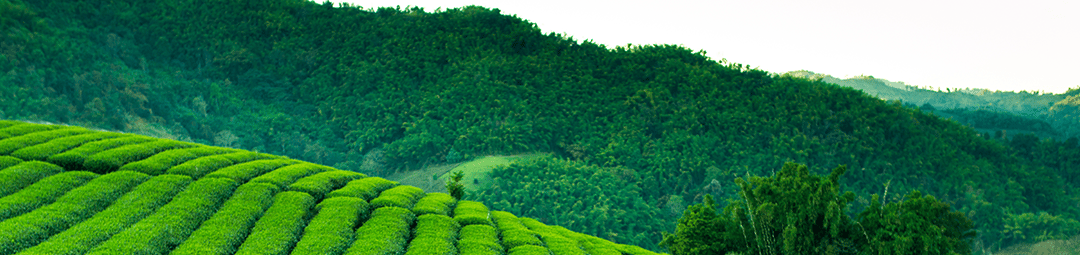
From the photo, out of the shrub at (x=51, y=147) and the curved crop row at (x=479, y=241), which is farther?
the shrub at (x=51, y=147)

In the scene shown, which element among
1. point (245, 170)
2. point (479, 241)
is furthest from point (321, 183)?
point (479, 241)

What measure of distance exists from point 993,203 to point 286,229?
34258mm

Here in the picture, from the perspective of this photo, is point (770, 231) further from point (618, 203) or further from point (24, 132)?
point (24, 132)

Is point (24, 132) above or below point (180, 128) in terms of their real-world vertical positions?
above

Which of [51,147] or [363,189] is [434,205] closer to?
[363,189]

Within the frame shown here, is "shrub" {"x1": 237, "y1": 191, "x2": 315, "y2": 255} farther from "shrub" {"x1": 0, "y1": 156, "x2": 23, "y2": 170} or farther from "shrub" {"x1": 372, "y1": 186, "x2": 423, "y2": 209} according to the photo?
"shrub" {"x1": 0, "y1": 156, "x2": 23, "y2": 170}

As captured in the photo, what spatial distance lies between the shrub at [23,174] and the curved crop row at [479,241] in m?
8.15

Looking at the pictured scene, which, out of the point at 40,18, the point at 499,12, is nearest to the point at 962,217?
the point at 499,12

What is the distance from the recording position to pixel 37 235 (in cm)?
882

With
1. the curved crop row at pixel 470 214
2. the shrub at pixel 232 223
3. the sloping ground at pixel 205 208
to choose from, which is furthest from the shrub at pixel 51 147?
the curved crop row at pixel 470 214

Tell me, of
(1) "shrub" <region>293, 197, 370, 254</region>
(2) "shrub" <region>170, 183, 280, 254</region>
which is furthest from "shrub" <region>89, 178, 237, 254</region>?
(1) "shrub" <region>293, 197, 370, 254</region>

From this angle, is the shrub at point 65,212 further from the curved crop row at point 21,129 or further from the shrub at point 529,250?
the shrub at point 529,250

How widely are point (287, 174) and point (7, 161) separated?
17.2 ft

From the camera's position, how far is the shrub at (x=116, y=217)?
846 cm
